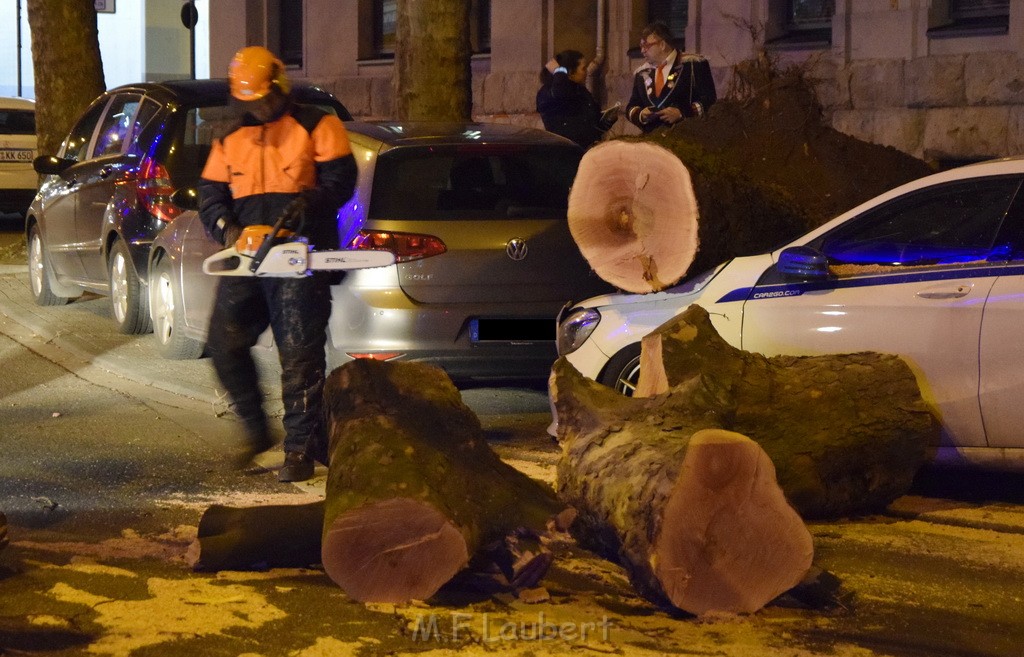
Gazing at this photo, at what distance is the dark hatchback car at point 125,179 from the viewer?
1059cm

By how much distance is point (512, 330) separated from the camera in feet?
26.7

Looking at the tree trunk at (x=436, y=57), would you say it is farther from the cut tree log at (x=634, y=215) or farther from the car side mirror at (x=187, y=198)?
the cut tree log at (x=634, y=215)

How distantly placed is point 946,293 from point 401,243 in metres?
2.82

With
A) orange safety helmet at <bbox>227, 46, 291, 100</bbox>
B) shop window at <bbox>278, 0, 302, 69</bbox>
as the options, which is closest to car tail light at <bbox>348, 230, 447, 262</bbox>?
orange safety helmet at <bbox>227, 46, 291, 100</bbox>

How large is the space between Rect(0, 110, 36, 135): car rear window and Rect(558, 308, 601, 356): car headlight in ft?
53.2

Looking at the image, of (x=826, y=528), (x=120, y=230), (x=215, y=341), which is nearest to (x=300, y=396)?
(x=215, y=341)

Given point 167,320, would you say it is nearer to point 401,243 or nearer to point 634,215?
point 401,243

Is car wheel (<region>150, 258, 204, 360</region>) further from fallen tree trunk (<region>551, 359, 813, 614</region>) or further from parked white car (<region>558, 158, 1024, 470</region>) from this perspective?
fallen tree trunk (<region>551, 359, 813, 614</region>)

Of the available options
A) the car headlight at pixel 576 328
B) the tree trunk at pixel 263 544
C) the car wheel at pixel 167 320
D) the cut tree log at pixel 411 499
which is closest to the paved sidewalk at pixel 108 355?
the car wheel at pixel 167 320

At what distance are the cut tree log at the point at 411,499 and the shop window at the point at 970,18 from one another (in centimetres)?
1067

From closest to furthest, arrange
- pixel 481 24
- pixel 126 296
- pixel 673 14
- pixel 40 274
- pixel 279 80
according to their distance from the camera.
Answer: pixel 279 80, pixel 126 296, pixel 40 274, pixel 673 14, pixel 481 24

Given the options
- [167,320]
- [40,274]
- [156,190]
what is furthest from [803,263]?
[40,274]

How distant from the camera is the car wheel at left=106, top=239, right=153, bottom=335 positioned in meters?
11.0

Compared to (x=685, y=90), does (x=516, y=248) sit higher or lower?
lower
